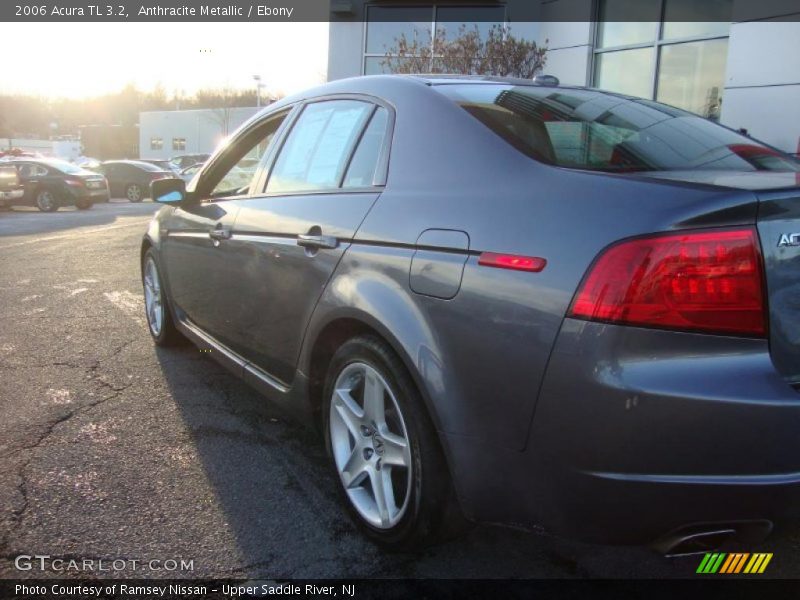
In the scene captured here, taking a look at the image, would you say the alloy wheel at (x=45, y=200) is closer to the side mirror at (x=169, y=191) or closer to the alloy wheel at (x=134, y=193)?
the alloy wheel at (x=134, y=193)

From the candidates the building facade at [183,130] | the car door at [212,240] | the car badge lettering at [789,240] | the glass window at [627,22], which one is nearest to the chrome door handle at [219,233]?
the car door at [212,240]

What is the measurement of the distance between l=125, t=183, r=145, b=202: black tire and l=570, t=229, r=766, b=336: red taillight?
25110mm

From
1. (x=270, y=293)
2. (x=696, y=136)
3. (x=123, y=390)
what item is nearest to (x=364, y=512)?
(x=270, y=293)

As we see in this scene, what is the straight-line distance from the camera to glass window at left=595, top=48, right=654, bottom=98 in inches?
366

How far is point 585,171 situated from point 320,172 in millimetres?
1387

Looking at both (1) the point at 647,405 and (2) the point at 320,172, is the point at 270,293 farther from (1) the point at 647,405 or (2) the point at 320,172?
(1) the point at 647,405

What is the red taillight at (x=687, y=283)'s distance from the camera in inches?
66.7

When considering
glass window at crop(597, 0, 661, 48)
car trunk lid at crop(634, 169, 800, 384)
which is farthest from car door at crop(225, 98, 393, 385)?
glass window at crop(597, 0, 661, 48)

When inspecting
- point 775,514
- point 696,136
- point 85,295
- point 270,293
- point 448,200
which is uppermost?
point 696,136

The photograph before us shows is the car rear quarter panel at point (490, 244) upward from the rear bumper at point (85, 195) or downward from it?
upward

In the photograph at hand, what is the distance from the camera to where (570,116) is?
2.46m

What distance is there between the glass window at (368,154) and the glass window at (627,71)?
725 cm

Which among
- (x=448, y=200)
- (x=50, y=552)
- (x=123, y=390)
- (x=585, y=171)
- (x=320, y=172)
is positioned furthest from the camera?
(x=123, y=390)

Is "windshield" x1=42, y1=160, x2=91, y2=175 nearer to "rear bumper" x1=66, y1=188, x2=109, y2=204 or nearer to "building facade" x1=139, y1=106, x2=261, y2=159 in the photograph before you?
"rear bumper" x1=66, y1=188, x2=109, y2=204
